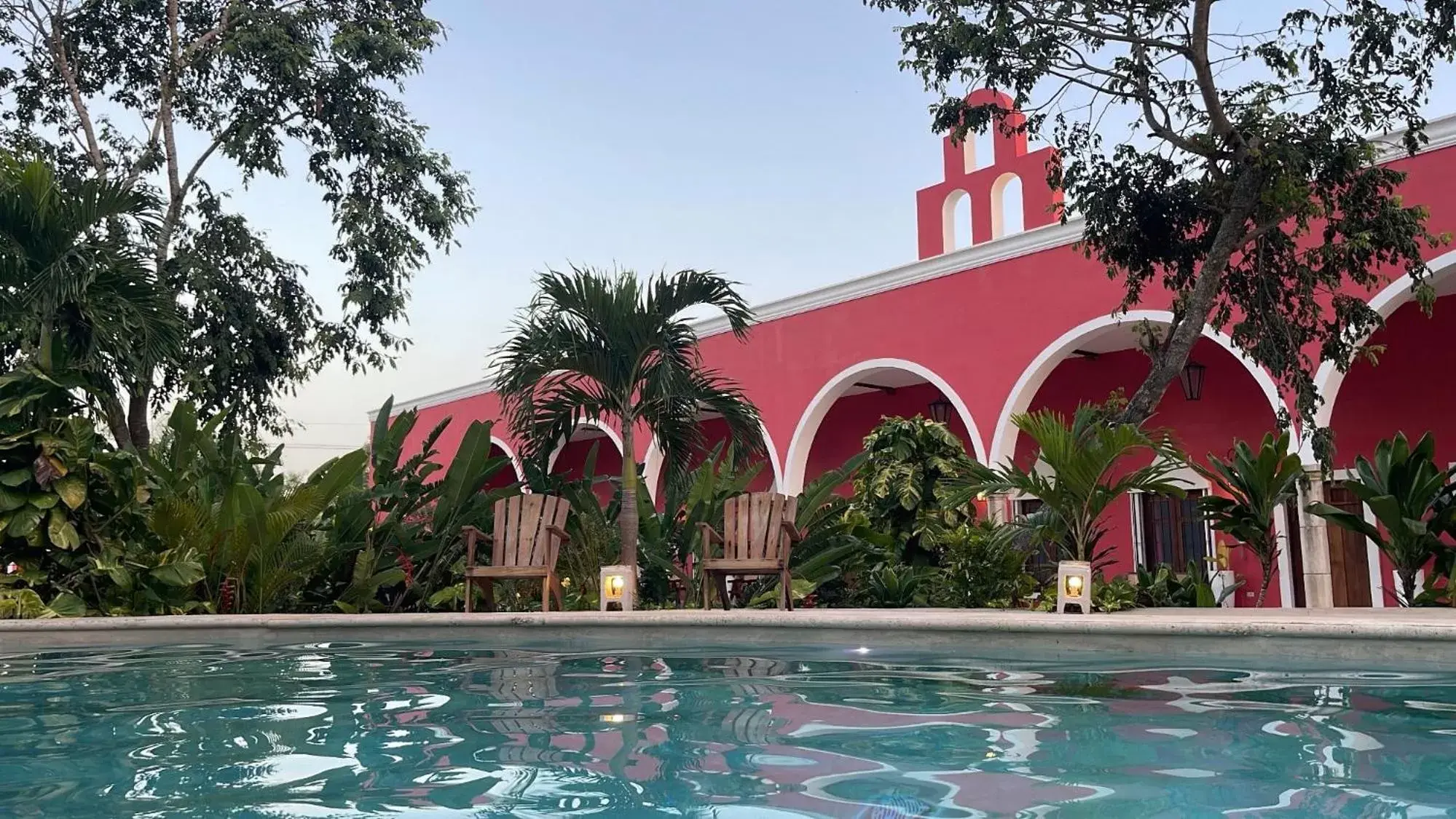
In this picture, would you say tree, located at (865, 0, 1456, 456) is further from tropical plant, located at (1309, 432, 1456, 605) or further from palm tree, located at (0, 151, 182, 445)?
palm tree, located at (0, 151, 182, 445)

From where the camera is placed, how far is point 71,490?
6.90m

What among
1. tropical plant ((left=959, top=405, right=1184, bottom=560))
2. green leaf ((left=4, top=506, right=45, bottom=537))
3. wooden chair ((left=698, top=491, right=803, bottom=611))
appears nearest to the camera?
tropical plant ((left=959, top=405, right=1184, bottom=560))

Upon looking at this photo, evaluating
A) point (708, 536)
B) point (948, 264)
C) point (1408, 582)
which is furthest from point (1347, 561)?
point (708, 536)

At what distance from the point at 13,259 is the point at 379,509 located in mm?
2849

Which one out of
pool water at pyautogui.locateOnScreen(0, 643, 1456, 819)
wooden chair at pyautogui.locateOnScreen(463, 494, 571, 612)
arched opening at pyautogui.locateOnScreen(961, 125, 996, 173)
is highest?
arched opening at pyautogui.locateOnScreen(961, 125, 996, 173)

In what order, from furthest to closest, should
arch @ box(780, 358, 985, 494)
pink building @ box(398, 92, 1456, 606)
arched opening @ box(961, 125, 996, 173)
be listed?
arched opening @ box(961, 125, 996, 173)
arch @ box(780, 358, 985, 494)
pink building @ box(398, 92, 1456, 606)

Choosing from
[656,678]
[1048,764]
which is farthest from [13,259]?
[1048,764]

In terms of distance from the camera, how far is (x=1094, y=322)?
11.6 meters

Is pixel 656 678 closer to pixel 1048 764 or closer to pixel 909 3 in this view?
pixel 1048 764

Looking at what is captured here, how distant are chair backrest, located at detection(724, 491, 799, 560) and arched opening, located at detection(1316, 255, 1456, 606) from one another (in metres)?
6.40

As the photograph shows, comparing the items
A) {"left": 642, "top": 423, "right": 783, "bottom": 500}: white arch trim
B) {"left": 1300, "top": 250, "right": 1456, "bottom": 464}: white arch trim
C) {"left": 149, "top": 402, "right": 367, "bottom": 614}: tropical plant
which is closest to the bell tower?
{"left": 642, "top": 423, "right": 783, "bottom": 500}: white arch trim

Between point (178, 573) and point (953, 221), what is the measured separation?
1403cm

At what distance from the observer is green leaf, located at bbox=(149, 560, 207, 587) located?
7.00 m

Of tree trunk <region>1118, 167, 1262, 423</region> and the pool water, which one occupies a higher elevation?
tree trunk <region>1118, 167, 1262, 423</region>
